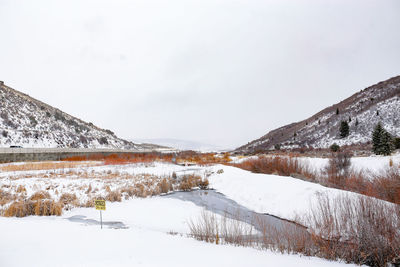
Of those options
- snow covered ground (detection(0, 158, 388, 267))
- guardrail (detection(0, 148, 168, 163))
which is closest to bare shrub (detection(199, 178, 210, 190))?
snow covered ground (detection(0, 158, 388, 267))

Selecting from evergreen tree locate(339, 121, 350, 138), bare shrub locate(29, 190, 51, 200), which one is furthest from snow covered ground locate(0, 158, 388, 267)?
evergreen tree locate(339, 121, 350, 138)

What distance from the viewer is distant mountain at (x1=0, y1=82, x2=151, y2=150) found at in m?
34.1

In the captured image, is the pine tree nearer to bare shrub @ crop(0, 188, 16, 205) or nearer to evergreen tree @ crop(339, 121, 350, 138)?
evergreen tree @ crop(339, 121, 350, 138)

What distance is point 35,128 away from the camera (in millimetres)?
39969

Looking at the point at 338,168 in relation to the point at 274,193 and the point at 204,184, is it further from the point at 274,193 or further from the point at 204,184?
the point at 204,184

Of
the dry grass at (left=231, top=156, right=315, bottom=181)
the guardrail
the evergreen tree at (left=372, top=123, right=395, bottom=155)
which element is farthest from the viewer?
the guardrail

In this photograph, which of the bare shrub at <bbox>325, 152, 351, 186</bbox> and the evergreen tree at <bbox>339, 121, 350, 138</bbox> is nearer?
the bare shrub at <bbox>325, 152, 351, 186</bbox>

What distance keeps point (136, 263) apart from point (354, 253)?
4.61 metres

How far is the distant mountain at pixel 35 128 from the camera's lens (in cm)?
3409

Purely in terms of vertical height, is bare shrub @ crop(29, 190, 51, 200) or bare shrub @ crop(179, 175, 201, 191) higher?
bare shrub @ crop(29, 190, 51, 200)

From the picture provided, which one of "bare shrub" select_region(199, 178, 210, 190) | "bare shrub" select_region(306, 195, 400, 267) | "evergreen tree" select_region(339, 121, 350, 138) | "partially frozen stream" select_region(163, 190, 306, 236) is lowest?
"partially frozen stream" select_region(163, 190, 306, 236)

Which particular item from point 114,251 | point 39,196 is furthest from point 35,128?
point 114,251

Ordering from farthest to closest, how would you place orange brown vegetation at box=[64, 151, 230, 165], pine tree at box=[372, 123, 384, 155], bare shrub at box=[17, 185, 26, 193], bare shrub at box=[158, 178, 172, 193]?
orange brown vegetation at box=[64, 151, 230, 165], pine tree at box=[372, 123, 384, 155], bare shrub at box=[158, 178, 172, 193], bare shrub at box=[17, 185, 26, 193]

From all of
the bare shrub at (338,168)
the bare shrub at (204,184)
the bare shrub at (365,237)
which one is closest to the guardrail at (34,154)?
the bare shrub at (204,184)
